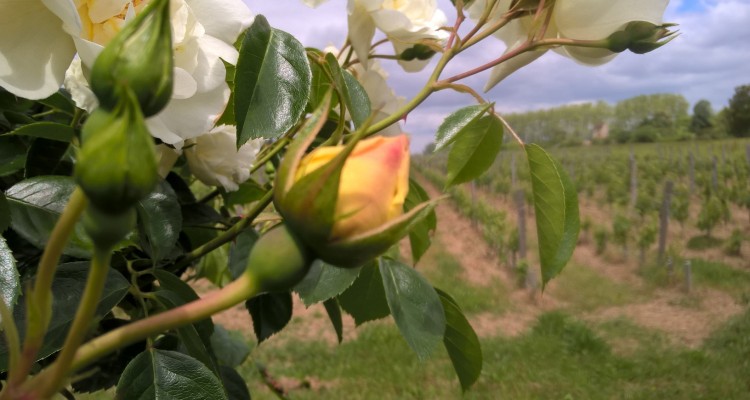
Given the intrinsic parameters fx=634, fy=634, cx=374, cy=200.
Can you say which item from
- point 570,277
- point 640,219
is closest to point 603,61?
point 570,277

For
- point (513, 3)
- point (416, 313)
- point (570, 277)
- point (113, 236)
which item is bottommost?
point (570, 277)

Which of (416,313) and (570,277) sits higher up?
(416,313)

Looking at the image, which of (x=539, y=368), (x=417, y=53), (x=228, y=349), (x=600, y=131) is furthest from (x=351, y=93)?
(x=600, y=131)

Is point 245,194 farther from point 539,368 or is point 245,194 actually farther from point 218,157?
point 539,368

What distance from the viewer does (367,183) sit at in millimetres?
208

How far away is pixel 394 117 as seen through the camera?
461mm

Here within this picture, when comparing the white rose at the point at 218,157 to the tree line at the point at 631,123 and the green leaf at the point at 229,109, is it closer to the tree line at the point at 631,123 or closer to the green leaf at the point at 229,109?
the green leaf at the point at 229,109

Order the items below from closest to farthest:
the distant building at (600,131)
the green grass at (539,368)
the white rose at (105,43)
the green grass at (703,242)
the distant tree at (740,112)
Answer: the white rose at (105,43) < the green grass at (539,368) < the green grass at (703,242) < the distant tree at (740,112) < the distant building at (600,131)

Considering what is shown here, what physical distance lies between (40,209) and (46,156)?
11cm

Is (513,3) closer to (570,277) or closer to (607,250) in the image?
(570,277)

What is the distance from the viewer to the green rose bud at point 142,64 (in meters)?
0.19

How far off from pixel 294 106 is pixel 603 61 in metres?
0.25

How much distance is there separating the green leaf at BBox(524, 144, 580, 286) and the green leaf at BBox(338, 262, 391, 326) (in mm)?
180

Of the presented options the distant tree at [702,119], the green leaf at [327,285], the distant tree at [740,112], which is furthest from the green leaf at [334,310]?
the distant tree at [702,119]
